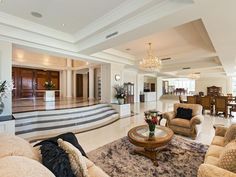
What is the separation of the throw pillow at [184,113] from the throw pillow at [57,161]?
4.05 metres

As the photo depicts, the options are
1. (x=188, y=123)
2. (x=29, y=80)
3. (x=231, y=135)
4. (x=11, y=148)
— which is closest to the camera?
(x=11, y=148)

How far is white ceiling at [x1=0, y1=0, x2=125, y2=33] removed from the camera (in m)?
3.03

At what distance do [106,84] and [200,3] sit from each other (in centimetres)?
586

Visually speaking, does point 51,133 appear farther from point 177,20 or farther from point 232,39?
point 232,39

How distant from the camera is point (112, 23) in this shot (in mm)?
3455

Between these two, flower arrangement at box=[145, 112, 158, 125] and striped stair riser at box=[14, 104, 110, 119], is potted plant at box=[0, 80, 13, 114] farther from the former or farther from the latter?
flower arrangement at box=[145, 112, 158, 125]

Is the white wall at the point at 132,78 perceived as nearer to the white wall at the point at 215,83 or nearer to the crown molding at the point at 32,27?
the crown molding at the point at 32,27

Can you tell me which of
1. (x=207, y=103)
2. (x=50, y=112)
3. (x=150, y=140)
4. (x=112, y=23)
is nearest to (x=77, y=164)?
(x=150, y=140)

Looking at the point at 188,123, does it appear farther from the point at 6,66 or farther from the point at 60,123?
the point at 6,66

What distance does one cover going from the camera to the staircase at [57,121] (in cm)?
437

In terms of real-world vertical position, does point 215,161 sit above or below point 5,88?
below

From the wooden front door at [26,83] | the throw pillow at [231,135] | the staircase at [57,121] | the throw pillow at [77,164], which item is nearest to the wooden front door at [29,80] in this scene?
the wooden front door at [26,83]

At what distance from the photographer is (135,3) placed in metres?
2.84

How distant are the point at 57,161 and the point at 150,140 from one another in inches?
75.0
